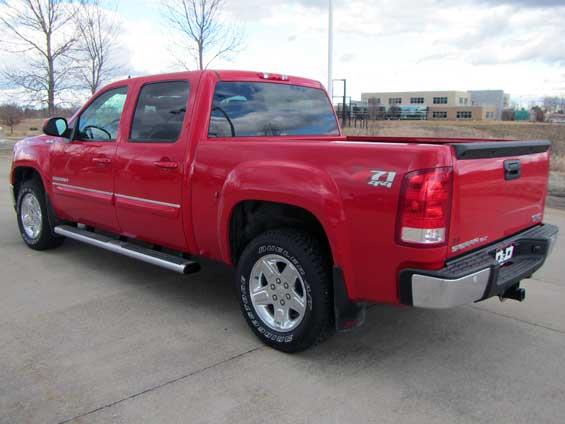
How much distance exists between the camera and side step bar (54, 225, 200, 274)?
13.7 ft

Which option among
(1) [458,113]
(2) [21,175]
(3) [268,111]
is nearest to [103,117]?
(3) [268,111]

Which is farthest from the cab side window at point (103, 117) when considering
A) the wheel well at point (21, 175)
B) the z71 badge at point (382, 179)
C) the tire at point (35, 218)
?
the z71 badge at point (382, 179)

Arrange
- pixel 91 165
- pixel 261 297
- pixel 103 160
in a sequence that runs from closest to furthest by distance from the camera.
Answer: pixel 261 297, pixel 103 160, pixel 91 165

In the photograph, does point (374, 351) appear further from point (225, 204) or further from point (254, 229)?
point (225, 204)

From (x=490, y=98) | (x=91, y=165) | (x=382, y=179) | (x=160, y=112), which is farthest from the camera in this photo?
(x=490, y=98)

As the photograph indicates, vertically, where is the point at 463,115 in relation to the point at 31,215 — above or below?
below

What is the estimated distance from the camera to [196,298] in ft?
15.4

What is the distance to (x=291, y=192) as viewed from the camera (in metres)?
3.31

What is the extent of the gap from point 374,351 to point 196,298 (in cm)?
173

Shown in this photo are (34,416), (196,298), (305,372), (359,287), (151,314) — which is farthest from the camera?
(196,298)

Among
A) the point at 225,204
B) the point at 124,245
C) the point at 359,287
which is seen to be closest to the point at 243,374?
the point at 359,287

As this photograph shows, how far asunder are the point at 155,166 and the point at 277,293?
1506mm

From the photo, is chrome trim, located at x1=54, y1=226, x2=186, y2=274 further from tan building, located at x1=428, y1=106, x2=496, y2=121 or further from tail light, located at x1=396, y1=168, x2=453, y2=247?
tan building, located at x1=428, y1=106, x2=496, y2=121

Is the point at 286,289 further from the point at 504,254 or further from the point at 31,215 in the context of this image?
the point at 31,215
